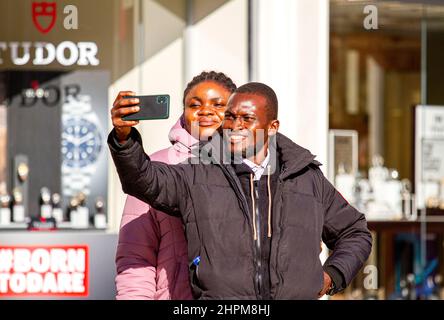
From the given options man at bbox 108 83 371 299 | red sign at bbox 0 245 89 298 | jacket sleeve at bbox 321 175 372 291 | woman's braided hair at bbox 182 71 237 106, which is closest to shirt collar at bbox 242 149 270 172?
man at bbox 108 83 371 299

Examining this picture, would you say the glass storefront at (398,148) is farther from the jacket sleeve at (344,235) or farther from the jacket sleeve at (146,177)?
the jacket sleeve at (146,177)

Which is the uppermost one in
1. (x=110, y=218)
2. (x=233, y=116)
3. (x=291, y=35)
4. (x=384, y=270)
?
(x=291, y=35)

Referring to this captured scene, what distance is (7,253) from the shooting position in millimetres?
6316

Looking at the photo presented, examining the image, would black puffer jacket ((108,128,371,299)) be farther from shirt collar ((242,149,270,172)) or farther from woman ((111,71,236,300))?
woman ((111,71,236,300))

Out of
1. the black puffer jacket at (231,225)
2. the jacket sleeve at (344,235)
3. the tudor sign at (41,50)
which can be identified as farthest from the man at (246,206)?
the tudor sign at (41,50)

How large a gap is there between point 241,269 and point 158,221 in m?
0.42

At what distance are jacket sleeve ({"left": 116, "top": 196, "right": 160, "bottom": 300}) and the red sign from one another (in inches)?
121

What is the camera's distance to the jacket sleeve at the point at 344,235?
10.9 feet

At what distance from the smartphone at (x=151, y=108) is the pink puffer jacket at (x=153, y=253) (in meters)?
0.34
